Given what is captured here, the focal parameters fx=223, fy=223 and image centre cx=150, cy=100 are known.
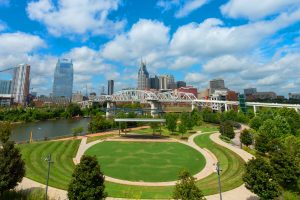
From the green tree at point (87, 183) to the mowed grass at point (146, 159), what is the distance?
12.4 metres

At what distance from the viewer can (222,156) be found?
40.8 m

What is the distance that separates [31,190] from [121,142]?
31.1 meters

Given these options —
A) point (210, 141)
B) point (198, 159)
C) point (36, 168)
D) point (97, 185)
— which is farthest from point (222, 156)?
point (36, 168)

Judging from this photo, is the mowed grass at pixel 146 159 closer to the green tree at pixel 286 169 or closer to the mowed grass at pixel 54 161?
the mowed grass at pixel 54 161

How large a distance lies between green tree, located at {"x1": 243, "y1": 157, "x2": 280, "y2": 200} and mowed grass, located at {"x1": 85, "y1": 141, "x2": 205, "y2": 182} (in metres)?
11.9

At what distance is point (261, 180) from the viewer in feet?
68.5

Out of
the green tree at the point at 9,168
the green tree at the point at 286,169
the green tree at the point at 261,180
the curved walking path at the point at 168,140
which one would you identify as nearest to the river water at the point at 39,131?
the curved walking path at the point at 168,140

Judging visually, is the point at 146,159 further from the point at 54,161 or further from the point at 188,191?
the point at 188,191

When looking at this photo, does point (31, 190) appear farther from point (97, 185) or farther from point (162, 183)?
point (162, 183)

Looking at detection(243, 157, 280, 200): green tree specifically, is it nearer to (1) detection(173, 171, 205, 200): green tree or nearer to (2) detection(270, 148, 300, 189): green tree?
(2) detection(270, 148, 300, 189): green tree

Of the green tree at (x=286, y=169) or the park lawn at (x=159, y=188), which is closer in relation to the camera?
the park lawn at (x=159, y=188)

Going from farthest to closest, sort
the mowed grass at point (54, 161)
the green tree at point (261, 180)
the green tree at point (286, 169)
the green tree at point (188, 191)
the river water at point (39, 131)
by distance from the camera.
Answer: the river water at point (39, 131), the mowed grass at point (54, 161), the green tree at point (286, 169), the green tree at point (261, 180), the green tree at point (188, 191)

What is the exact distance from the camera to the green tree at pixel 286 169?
25.2 m

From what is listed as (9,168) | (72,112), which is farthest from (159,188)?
(72,112)
